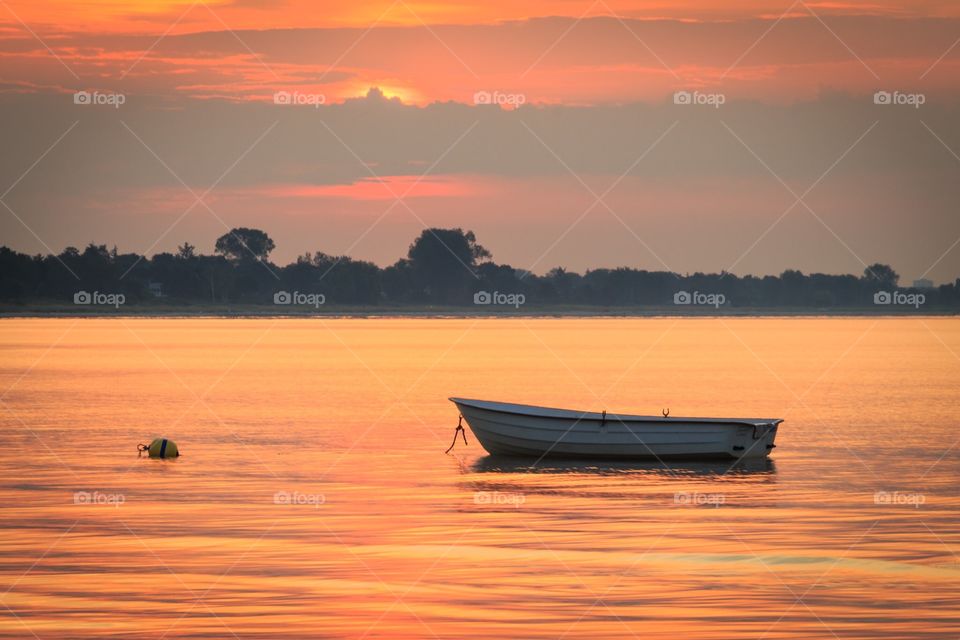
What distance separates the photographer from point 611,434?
4503 centimetres

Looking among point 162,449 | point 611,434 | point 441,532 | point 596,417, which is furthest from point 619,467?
point 162,449

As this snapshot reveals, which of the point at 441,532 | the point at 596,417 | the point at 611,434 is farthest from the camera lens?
the point at 596,417

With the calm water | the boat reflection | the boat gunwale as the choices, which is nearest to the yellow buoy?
the calm water

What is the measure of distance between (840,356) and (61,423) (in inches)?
4695

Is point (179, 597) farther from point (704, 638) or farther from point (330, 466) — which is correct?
point (330, 466)

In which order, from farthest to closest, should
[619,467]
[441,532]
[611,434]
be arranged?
[611,434] → [619,467] → [441,532]

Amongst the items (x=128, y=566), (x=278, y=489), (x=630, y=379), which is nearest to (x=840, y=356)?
(x=630, y=379)

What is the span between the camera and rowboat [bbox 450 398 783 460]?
45.2 metres

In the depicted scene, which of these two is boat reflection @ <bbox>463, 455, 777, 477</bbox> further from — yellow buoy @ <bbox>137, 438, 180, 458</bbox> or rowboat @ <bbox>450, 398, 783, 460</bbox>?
yellow buoy @ <bbox>137, 438, 180, 458</bbox>

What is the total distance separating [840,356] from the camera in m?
164

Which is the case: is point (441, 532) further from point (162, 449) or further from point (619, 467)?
point (162, 449)

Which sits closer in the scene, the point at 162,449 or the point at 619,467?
the point at 619,467

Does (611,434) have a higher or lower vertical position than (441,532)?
higher

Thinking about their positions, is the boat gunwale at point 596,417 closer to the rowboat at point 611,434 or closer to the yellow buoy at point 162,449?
the rowboat at point 611,434
